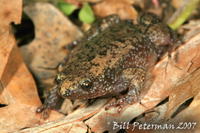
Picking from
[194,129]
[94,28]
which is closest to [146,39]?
[94,28]

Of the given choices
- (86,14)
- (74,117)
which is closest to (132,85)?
(74,117)

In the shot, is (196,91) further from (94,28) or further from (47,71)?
(47,71)

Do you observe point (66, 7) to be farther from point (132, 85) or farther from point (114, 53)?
point (132, 85)

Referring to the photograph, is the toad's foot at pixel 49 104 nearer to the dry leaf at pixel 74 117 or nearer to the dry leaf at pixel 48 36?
the dry leaf at pixel 74 117

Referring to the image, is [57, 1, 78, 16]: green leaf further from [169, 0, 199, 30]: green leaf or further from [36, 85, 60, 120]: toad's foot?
[169, 0, 199, 30]: green leaf

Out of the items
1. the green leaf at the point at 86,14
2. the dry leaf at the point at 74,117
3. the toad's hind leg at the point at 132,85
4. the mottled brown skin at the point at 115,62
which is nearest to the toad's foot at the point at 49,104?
the mottled brown skin at the point at 115,62

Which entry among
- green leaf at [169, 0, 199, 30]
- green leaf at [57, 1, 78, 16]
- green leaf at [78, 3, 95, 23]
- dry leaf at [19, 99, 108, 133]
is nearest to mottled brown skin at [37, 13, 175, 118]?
dry leaf at [19, 99, 108, 133]
